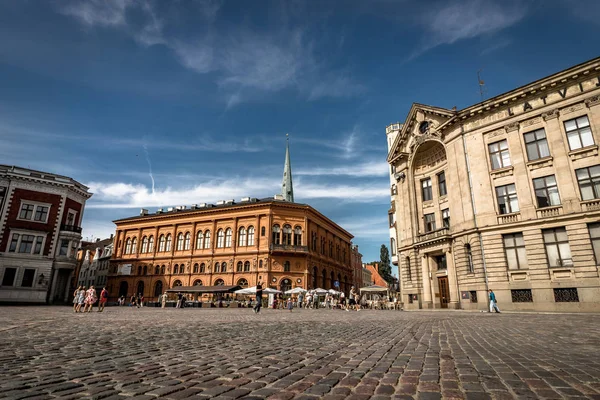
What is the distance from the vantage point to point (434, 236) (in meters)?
29.0

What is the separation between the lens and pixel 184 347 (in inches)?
266

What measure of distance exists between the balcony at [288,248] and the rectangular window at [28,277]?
2968 cm

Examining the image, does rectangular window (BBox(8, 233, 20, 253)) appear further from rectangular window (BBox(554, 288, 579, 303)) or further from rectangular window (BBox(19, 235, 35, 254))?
rectangular window (BBox(554, 288, 579, 303))

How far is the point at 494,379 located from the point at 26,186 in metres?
52.6

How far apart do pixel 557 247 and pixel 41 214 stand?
177 ft

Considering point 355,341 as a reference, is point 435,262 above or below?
above

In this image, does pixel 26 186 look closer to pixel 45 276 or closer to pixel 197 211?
pixel 45 276

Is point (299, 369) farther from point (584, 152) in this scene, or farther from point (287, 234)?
point (287, 234)

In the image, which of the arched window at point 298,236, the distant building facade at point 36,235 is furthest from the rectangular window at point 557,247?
the distant building facade at point 36,235

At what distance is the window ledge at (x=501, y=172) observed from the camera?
24.5 m

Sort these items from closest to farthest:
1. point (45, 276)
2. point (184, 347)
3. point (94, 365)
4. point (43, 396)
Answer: point (43, 396) → point (94, 365) → point (184, 347) → point (45, 276)

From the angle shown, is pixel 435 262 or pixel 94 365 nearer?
pixel 94 365

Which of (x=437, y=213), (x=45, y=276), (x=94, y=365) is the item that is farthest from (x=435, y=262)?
(x=45, y=276)

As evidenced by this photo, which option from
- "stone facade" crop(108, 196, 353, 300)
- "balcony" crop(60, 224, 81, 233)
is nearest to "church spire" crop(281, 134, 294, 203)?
"stone facade" crop(108, 196, 353, 300)
